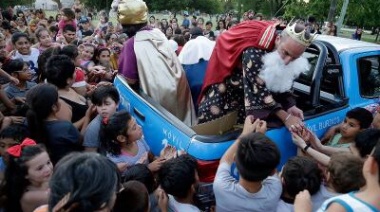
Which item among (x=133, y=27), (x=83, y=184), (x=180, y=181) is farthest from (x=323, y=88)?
(x=83, y=184)

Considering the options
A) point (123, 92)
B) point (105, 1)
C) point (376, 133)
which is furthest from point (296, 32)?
point (105, 1)

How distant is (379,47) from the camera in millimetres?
4078

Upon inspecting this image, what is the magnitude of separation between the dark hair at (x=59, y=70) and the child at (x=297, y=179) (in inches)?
80.8

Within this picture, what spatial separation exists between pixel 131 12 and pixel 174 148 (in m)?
1.51

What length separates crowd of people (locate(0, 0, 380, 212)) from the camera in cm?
164

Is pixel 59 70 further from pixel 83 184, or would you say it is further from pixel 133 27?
pixel 83 184

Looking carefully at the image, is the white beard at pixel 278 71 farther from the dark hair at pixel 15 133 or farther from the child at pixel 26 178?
the dark hair at pixel 15 133

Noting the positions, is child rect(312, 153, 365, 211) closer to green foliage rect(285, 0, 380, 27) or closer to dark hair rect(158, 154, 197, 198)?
dark hair rect(158, 154, 197, 198)

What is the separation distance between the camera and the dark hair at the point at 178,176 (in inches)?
93.0

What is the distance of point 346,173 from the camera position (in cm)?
216

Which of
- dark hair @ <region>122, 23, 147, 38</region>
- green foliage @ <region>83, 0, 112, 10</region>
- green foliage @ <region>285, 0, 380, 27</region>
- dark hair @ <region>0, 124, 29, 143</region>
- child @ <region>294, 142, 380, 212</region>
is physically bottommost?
green foliage @ <region>83, 0, 112, 10</region>

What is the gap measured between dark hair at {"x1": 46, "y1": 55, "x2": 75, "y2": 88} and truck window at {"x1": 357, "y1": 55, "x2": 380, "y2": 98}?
2877 mm

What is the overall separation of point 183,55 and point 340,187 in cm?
209

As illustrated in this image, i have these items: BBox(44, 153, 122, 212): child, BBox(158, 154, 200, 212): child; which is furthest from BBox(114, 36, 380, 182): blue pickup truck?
BBox(44, 153, 122, 212): child
